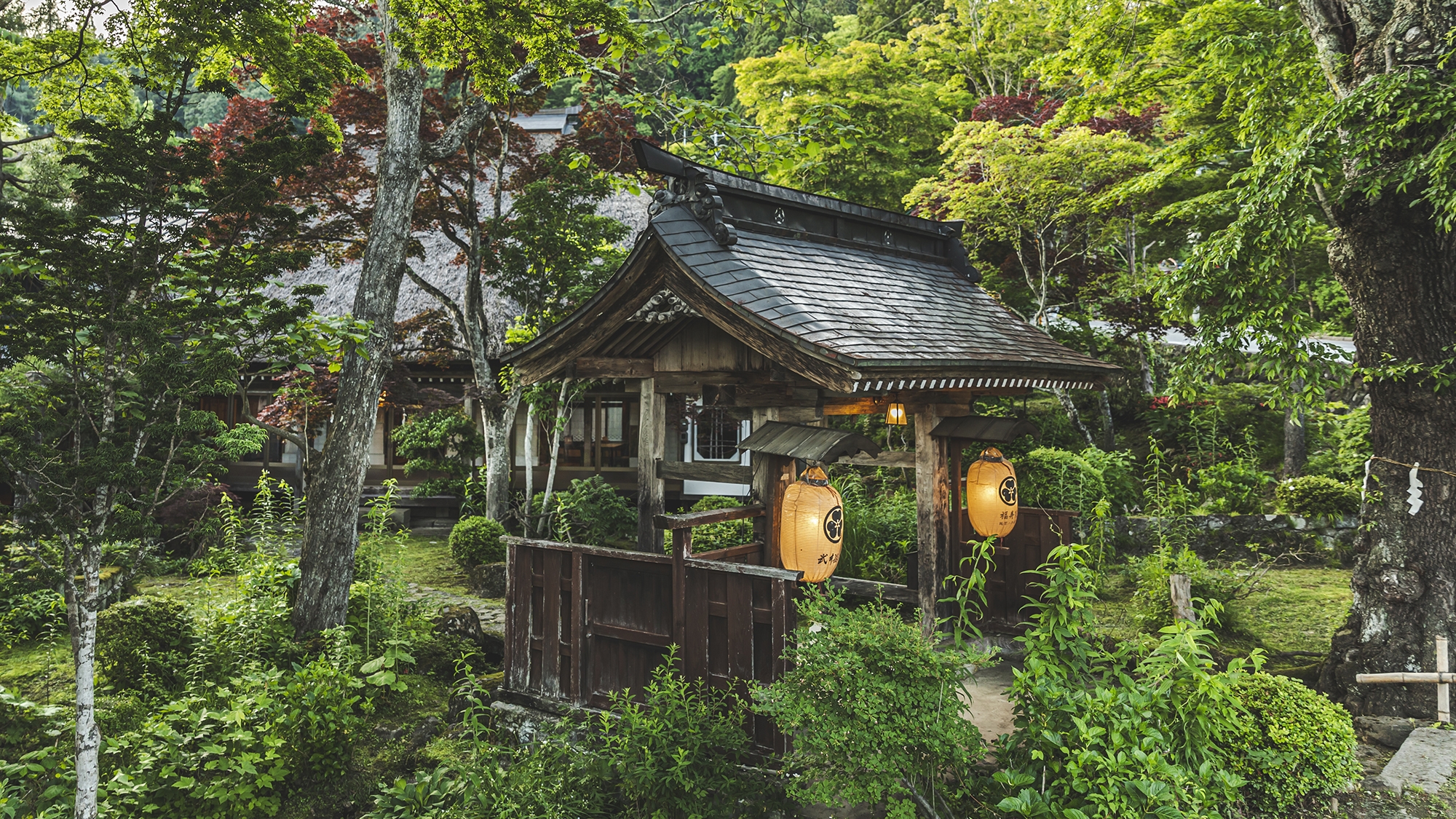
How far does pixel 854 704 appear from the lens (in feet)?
12.9

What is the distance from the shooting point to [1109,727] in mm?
3838

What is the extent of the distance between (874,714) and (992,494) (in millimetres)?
3395

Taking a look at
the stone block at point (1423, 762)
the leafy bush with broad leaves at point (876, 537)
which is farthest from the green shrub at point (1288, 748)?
the leafy bush with broad leaves at point (876, 537)

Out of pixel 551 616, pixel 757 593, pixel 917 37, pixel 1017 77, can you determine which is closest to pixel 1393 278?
pixel 757 593

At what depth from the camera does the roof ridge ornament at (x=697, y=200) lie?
20.5 ft

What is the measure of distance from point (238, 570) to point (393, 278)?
3945 millimetres

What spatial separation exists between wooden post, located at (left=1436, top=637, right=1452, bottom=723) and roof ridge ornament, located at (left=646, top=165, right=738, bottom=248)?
6.19 metres

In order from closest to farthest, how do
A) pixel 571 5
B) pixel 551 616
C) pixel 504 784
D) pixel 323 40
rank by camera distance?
pixel 504 784 → pixel 551 616 → pixel 571 5 → pixel 323 40

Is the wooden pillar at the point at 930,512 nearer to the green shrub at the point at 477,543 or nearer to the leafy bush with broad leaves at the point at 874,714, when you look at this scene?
the leafy bush with broad leaves at the point at 874,714

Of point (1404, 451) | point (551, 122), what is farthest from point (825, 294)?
point (551, 122)

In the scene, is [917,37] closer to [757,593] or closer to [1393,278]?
[1393,278]

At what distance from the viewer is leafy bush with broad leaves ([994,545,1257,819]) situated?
11.9 ft

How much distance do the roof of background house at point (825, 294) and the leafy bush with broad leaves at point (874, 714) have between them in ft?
5.65

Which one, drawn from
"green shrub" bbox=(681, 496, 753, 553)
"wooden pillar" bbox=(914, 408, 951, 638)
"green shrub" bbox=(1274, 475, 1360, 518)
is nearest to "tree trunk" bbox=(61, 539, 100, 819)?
"wooden pillar" bbox=(914, 408, 951, 638)
